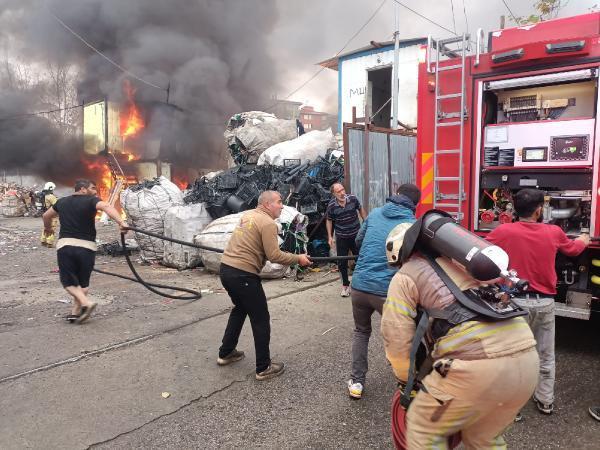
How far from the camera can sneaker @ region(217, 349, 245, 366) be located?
3778 millimetres

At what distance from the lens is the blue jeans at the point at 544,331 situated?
2924 mm

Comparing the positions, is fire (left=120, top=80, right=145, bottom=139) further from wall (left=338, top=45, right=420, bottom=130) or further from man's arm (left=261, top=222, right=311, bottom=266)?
man's arm (left=261, top=222, right=311, bottom=266)

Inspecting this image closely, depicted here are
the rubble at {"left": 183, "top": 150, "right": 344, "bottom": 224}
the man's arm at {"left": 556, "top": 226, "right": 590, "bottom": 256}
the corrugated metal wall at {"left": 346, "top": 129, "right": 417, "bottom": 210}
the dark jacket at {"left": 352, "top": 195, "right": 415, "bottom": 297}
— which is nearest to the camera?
the man's arm at {"left": 556, "top": 226, "right": 590, "bottom": 256}

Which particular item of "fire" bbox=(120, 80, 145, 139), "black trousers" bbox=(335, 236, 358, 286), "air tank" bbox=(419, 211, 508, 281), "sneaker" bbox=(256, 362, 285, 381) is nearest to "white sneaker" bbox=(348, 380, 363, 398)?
"sneaker" bbox=(256, 362, 285, 381)

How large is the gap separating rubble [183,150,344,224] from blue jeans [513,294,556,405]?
5105mm

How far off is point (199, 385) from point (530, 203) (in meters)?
2.67

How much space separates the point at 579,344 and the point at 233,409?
3179 mm

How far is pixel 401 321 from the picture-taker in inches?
69.1

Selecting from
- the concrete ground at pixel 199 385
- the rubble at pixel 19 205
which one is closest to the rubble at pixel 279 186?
the concrete ground at pixel 199 385

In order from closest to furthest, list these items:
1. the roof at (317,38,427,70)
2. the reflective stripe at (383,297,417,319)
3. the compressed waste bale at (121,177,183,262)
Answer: the reflective stripe at (383,297,417,319) < the compressed waste bale at (121,177,183,262) < the roof at (317,38,427,70)

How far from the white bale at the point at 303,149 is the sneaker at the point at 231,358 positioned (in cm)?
566

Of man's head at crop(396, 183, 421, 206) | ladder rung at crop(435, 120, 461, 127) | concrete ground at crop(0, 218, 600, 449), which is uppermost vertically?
ladder rung at crop(435, 120, 461, 127)

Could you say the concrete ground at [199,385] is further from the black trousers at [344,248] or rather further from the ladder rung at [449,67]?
the ladder rung at [449,67]

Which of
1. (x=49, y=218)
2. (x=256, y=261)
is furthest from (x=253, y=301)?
(x=49, y=218)
